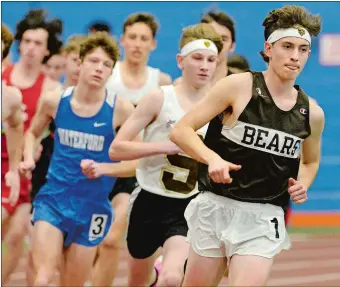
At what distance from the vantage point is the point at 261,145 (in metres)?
5.33

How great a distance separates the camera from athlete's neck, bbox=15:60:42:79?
914 centimetres

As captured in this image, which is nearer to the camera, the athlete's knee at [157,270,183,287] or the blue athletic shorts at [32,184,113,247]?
the athlete's knee at [157,270,183,287]

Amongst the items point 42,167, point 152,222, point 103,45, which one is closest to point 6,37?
point 103,45

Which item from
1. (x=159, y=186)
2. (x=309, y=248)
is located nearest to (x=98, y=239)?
(x=159, y=186)

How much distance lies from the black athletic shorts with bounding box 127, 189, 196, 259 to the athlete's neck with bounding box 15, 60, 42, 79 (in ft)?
8.02

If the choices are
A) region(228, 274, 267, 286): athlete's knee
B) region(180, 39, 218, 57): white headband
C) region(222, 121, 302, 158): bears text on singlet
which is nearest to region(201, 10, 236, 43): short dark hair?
region(180, 39, 218, 57): white headband

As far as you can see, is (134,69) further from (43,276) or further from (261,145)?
(261,145)

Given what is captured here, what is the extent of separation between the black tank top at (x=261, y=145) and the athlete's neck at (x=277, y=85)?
0.03 meters

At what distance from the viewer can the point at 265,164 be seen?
5.37 metres

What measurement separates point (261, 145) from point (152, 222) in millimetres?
1806

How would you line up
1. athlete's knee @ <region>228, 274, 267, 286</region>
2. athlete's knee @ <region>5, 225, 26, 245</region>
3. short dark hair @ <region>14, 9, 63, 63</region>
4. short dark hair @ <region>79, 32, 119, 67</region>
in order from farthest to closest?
1. short dark hair @ <region>14, 9, 63, 63</region>
2. athlete's knee @ <region>5, 225, 26, 245</region>
3. short dark hair @ <region>79, 32, 119, 67</region>
4. athlete's knee @ <region>228, 274, 267, 286</region>

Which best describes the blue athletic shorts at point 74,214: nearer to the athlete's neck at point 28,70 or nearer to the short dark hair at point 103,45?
the short dark hair at point 103,45

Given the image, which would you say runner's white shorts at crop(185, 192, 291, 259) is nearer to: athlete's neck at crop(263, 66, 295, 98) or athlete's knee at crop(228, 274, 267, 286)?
athlete's knee at crop(228, 274, 267, 286)

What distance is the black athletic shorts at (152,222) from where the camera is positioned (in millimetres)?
6867
